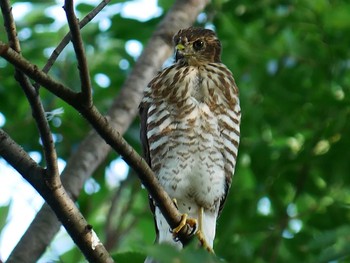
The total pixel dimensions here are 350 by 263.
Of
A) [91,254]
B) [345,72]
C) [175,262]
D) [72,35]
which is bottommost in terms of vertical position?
[345,72]

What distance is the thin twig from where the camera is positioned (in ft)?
9.46

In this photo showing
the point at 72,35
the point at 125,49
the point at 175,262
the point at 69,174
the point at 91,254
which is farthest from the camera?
the point at 125,49

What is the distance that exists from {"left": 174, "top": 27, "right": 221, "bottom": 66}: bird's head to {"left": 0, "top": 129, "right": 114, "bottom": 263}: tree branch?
226cm

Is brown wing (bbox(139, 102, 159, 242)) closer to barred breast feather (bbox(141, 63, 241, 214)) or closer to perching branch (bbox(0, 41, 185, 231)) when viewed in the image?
barred breast feather (bbox(141, 63, 241, 214))

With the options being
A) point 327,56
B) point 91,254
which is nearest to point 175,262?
point 91,254

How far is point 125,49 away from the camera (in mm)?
6289

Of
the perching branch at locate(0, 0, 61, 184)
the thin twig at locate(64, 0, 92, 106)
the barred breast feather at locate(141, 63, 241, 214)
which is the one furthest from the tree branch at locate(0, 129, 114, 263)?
the barred breast feather at locate(141, 63, 241, 214)

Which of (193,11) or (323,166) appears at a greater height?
(193,11)

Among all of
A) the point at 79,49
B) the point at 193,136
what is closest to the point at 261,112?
the point at 193,136

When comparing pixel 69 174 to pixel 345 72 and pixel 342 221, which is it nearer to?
pixel 342 221

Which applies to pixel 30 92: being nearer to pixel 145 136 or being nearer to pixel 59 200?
pixel 59 200

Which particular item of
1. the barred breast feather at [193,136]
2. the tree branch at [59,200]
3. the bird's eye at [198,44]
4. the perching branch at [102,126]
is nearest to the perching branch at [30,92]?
the perching branch at [102,126]

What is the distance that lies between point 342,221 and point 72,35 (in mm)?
2830

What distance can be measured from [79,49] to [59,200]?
0.71 m
